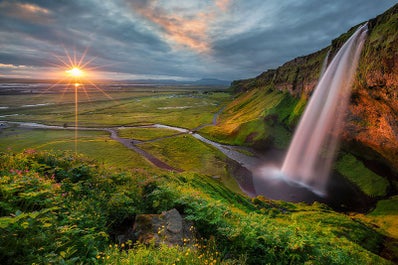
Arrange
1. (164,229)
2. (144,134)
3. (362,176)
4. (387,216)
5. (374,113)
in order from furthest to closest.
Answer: (144,134)
(374,113)
(362,176)
(387,216)
(164,229)

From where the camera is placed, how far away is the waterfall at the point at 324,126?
142 ft

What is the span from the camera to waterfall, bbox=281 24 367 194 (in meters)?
43.2

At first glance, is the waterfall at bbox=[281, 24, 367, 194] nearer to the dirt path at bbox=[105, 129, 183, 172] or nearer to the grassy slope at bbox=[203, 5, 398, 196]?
the grassy slope at bbox=[203, 5, 398, 196]

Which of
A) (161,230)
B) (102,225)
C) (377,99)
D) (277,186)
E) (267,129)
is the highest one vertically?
(377,99)

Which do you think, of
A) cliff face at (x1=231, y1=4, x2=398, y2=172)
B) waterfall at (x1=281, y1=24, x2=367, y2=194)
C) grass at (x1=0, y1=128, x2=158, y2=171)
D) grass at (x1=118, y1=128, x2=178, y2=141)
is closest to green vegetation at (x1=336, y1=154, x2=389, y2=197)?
waterfall at (x1=281, y1=24, x2=367, y2=194)

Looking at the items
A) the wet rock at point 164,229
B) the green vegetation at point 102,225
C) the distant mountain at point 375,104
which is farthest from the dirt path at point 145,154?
the wet rock at point 164,229

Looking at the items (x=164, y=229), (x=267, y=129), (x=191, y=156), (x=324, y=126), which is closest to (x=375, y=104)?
(x=324, y=126)

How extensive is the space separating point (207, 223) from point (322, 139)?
169 ft

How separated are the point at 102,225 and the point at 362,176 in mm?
49912

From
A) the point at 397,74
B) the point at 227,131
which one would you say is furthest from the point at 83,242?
the point at 227,131

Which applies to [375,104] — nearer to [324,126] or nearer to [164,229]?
[324,126]

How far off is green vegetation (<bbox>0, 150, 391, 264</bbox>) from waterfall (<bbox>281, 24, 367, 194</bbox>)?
31648 millimetres

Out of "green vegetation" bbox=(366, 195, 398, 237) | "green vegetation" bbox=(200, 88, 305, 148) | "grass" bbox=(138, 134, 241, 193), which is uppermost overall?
"green vegetation" bbox=(200, 88, 305, 148)

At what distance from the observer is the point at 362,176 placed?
40125mm
